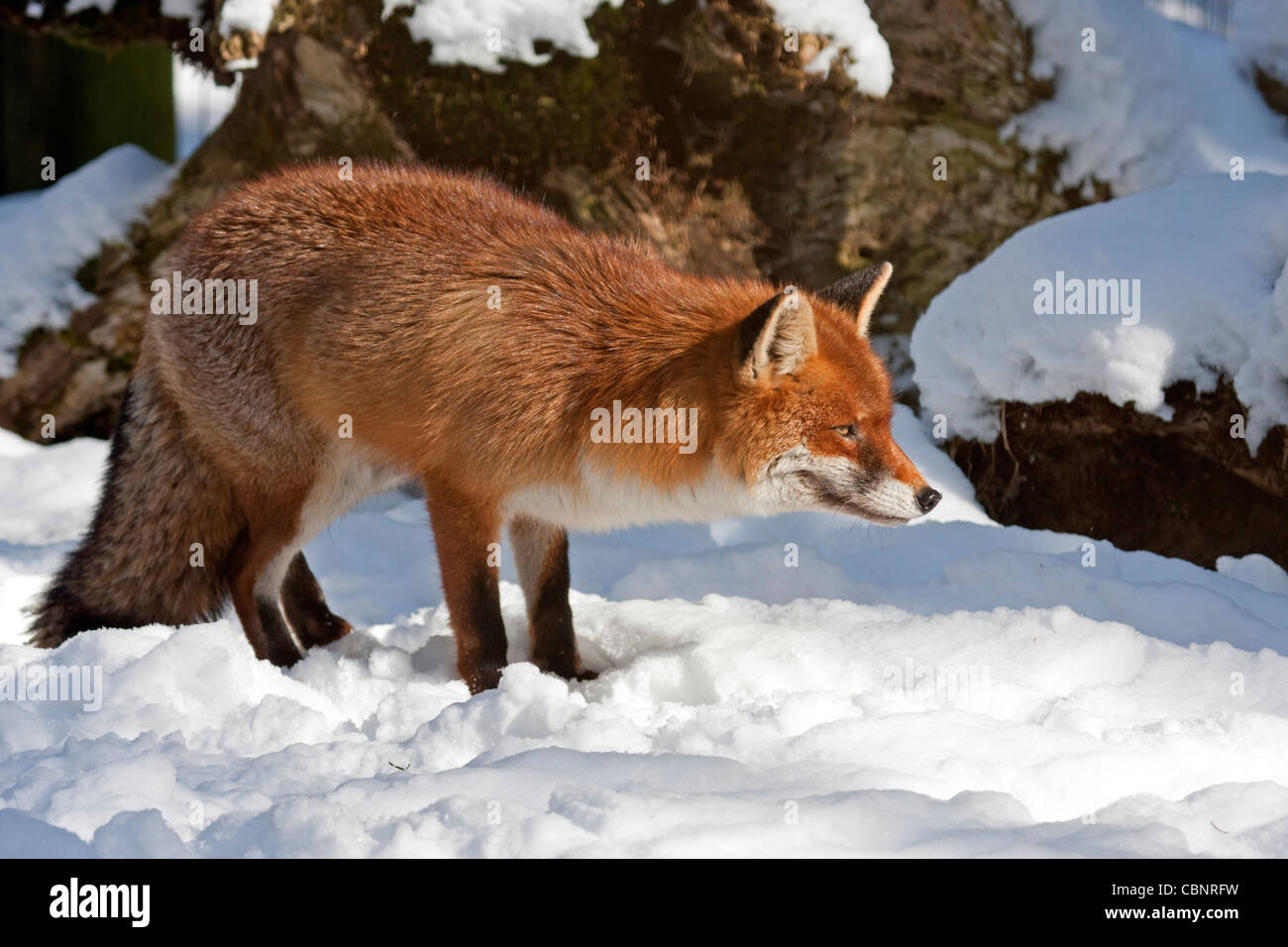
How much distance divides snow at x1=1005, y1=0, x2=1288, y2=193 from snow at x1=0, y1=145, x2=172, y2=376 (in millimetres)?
5200

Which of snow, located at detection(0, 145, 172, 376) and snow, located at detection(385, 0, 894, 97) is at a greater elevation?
snow, located at detection(385, 0, 894, 97)

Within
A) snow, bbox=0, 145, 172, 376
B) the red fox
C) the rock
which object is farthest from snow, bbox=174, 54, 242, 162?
the rock

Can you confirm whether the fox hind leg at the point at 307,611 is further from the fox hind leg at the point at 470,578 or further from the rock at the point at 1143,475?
the rock at the point at 1143,475

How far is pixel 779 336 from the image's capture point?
3287 mm

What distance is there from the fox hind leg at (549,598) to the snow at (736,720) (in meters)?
0.18

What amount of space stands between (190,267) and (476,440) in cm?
132

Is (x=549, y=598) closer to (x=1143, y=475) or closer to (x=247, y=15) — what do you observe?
(x=1143, y=475)

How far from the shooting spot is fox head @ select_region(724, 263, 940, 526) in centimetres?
334

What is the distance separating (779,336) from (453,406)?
1.02m

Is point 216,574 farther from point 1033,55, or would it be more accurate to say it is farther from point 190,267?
point 1033,55

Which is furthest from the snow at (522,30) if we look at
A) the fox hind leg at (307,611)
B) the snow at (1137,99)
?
the fox hind leg at (307,611)

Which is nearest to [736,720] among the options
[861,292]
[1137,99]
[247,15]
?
[861,292]

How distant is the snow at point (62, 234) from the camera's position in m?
7.00

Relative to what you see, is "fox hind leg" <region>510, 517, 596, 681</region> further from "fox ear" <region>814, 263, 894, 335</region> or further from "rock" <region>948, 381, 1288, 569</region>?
"rock" <region>948, 381, 1288, 569</region>
